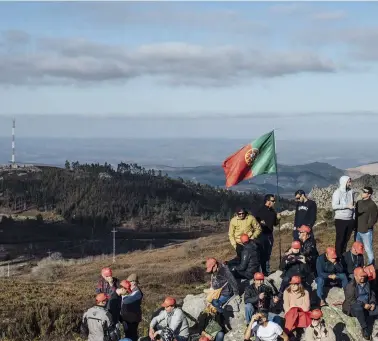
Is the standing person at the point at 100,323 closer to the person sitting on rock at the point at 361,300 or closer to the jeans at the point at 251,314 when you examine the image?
the jeans at the point at 251,314

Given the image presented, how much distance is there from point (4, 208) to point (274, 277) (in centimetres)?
17400

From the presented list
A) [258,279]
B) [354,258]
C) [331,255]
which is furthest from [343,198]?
[258,279]

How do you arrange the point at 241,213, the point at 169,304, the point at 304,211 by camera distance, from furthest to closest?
1. the point at 304,211
2. the point at 241,213
3. the point at 169,304

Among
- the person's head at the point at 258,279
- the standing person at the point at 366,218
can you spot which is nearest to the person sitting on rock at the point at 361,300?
the person's head at the point at 258,279

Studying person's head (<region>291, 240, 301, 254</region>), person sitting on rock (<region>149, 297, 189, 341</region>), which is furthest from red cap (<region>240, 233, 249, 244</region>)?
person sitting on rock (<region>149, 297, 189, 341</region>)

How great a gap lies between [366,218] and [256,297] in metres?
4.57

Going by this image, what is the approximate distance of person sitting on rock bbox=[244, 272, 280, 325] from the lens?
14.6m

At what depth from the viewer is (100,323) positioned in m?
13.2

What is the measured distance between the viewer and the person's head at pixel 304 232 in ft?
54.0

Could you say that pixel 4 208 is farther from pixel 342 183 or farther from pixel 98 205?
pixel 342 183

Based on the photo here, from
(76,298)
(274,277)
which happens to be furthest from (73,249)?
(274,277)

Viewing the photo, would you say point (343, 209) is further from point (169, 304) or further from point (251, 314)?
point (169, 304)

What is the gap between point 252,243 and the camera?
16.3 metres

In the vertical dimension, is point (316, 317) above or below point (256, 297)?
below
